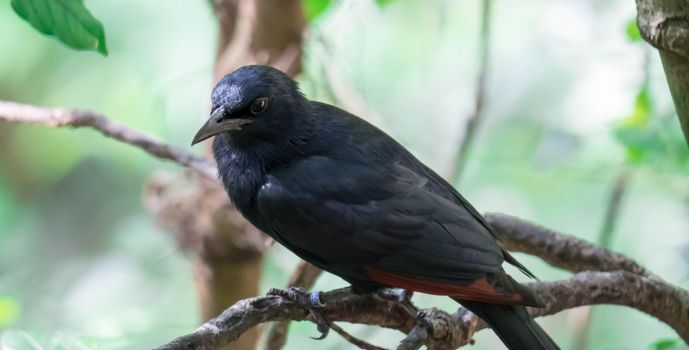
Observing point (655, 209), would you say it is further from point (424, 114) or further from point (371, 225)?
point (371, 225)

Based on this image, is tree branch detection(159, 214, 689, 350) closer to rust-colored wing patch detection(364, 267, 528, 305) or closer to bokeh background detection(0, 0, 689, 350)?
rust-colored wing patch detection(364, 267, 528, 305)

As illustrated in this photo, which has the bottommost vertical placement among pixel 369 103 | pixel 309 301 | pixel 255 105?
Answer: pixel 309 301

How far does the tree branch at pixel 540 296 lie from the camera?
165 cm

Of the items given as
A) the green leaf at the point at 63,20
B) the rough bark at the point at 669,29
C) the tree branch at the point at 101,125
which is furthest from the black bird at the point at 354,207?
the rough bark at the point at 669,29

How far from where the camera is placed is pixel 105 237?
4344mm

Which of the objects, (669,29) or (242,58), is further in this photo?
(242,58)

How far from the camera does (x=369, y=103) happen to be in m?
3.46

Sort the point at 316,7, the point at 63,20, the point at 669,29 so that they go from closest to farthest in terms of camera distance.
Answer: the point at 63,20
the point at 669,29
the point at 316,7

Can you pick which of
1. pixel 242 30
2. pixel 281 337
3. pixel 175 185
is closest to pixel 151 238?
pixel 175 185

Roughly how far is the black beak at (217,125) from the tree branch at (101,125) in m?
0.38

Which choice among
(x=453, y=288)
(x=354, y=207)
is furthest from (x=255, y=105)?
(x=453, y=288)

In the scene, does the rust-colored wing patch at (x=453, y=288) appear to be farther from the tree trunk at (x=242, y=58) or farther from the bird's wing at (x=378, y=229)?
the tree trunk at (x=242, y=58)

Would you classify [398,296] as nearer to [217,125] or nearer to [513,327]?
[513,327]

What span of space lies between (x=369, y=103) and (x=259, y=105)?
164cm
